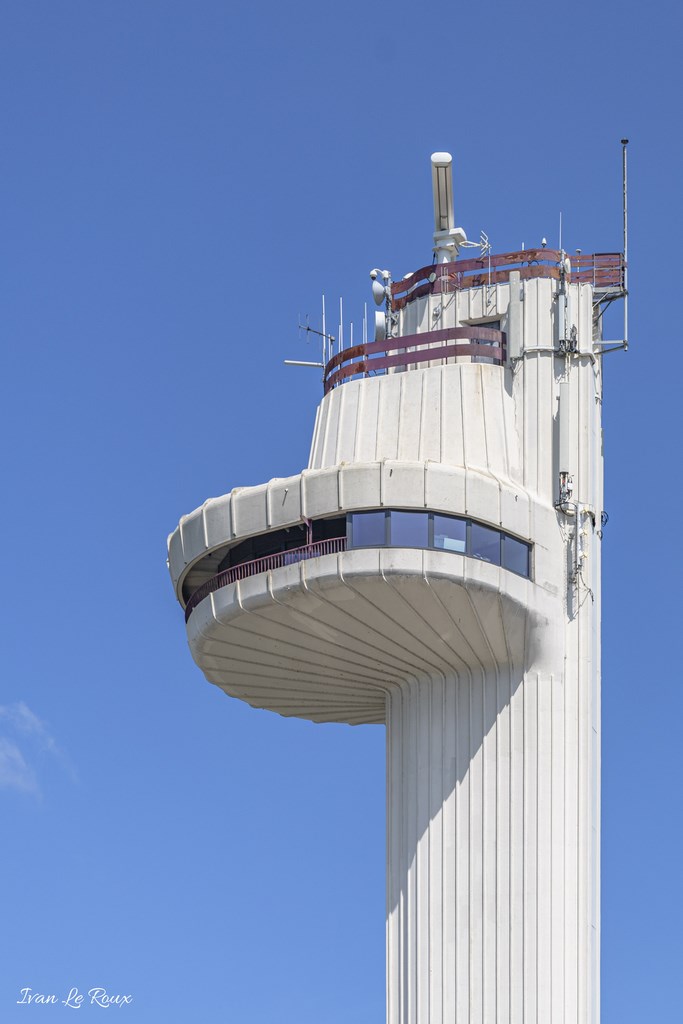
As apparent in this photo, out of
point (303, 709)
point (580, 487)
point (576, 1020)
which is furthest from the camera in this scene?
point (303, 709)

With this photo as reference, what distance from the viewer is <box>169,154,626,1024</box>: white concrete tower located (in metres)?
68.9

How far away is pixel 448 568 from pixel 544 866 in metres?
8.57

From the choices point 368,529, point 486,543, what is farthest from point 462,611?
point 368,529

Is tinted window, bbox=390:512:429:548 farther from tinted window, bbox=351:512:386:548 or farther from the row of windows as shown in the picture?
tinted window, bbox=351:512:386:548

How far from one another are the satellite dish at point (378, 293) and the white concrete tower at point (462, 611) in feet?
9.97

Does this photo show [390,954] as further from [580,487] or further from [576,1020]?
[580,487]

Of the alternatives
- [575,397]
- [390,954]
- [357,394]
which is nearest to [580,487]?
[575,397]

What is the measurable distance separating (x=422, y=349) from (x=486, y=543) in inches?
343

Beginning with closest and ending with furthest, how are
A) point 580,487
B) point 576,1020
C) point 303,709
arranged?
1. point 576,1020
2. point 580,487
3. point 303,709

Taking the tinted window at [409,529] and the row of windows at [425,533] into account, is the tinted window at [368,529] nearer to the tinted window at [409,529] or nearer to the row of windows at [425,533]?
the row of windows at [425,533]

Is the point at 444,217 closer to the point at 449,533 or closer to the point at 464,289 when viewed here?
the point at 464,289

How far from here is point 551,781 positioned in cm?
7006

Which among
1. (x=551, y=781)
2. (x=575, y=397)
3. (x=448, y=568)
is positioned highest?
(x=575, y=397)

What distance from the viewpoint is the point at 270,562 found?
70.0 meters
